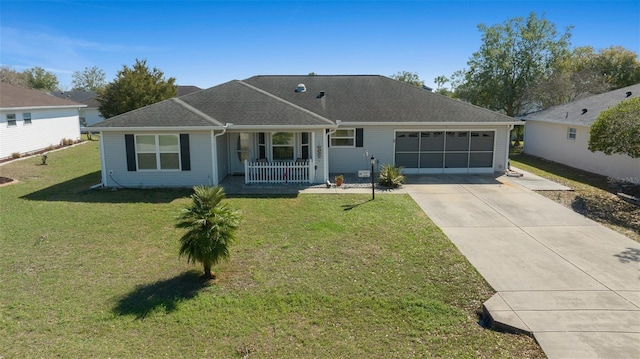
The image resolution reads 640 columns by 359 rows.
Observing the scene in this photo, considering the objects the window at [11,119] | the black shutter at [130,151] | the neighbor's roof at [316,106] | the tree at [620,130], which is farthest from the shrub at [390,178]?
the window at [11,119]

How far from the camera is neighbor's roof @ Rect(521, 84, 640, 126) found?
765 inches

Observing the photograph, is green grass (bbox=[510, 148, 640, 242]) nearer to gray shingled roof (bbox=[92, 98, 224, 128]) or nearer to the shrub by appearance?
→ the shrub

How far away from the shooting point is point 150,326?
619 cm

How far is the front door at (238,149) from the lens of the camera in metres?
17.3

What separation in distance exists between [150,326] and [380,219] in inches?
268

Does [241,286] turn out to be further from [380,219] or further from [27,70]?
[27,70]

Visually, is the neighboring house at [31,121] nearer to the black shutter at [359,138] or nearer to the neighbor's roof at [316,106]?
the neighbor's roof at [316,106]

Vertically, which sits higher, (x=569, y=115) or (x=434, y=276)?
(x=569, y=115)

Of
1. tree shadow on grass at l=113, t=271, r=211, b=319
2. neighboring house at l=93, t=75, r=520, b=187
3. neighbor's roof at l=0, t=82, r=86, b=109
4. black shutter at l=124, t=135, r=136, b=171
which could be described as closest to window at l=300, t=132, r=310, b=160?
neighboring house at l=93, t=75, r=520, b=187

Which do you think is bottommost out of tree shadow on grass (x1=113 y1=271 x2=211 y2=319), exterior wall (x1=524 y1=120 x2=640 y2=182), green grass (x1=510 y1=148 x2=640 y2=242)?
tree shadow on grass (x1=113 y1=271 x2=211 y2=319)

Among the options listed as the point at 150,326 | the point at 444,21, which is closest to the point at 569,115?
the point at 444,21

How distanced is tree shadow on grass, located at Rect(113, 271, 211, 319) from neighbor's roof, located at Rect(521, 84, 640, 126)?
18490 millimetres

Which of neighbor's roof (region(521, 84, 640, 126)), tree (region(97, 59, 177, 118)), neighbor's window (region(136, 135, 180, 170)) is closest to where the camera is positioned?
neighbor's window (region(136, 135, 180, 170))

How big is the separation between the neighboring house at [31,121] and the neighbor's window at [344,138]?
57.6ft
